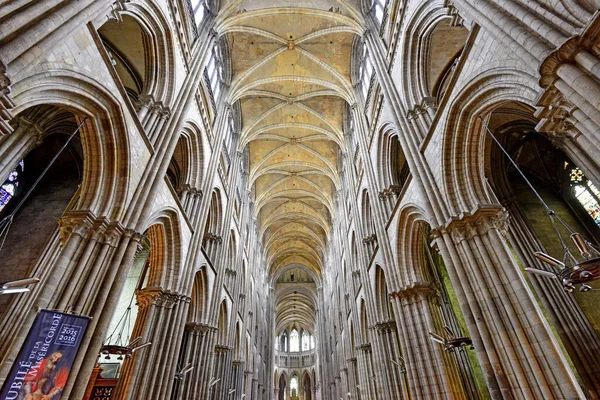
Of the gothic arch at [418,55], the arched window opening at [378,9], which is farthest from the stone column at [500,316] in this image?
the arched window opening at [378,9]

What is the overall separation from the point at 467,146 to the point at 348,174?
12.9m

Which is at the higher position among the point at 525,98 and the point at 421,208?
the point at 421,208

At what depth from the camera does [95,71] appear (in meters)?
7.07

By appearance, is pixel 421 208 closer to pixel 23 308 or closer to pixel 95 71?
pixel 95 71

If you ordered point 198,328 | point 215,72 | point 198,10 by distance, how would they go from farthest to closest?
1. point 215,72
2. point 198,10
3. point 198,328

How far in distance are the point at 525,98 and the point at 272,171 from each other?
23.5 meters

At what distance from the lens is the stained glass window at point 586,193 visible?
456 inches

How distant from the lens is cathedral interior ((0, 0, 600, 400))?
5.22 metres

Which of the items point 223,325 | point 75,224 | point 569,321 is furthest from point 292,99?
point 569,321

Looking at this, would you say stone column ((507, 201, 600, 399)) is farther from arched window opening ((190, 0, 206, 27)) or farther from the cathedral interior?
arched window opening ((190, 0, 206, 27))

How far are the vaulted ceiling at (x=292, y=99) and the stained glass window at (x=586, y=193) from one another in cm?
1095

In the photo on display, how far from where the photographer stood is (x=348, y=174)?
20750 mm

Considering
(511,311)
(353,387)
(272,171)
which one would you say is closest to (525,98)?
(511,311)

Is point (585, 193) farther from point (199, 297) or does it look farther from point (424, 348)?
point (199, 297)
